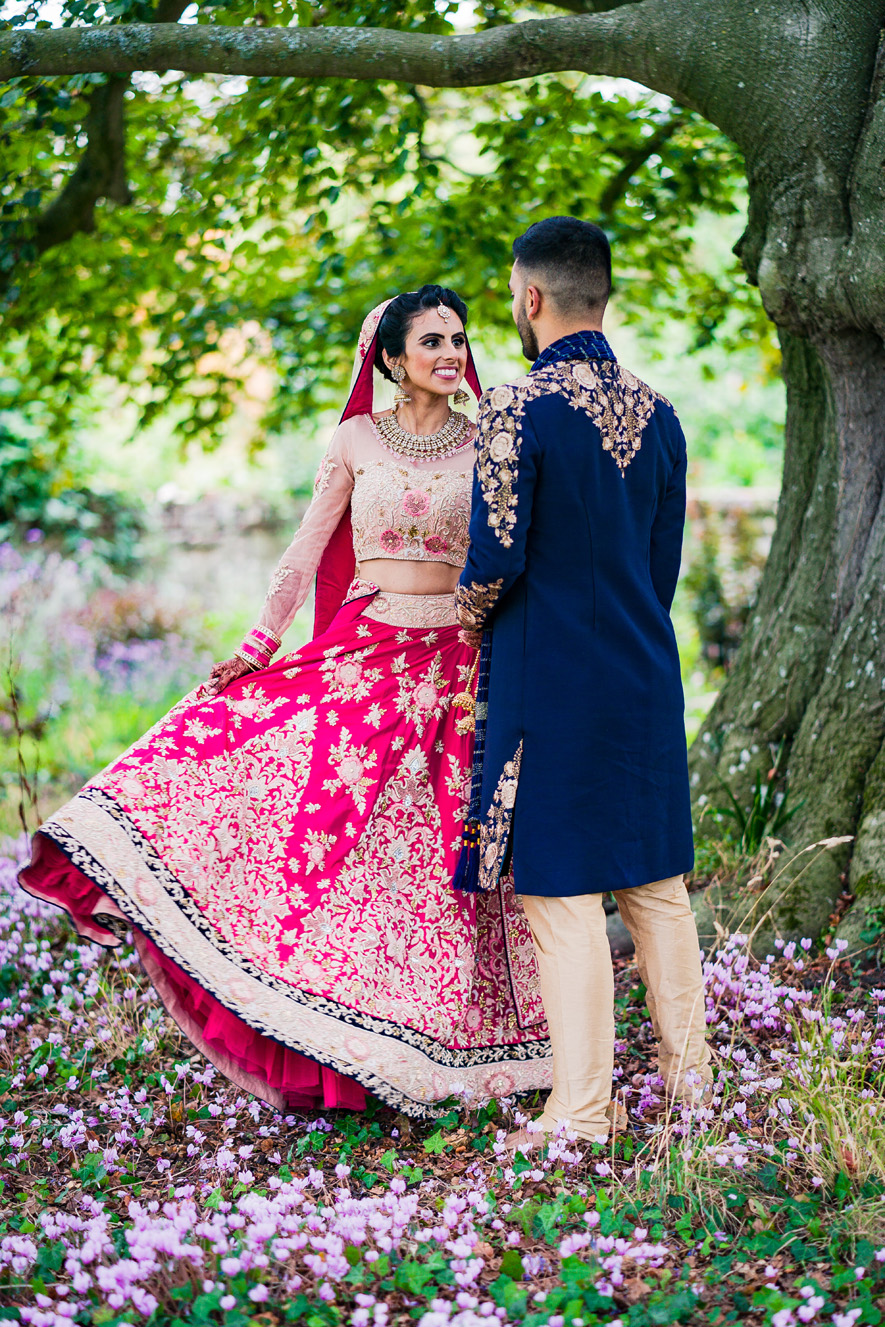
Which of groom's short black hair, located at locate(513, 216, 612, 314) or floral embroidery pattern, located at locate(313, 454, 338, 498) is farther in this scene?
floral embroidery pattern, located at locate(313, 454, 338, 498)

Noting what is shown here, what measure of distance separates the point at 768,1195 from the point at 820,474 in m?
2.51

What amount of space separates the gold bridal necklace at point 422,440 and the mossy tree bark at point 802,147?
1128 mm

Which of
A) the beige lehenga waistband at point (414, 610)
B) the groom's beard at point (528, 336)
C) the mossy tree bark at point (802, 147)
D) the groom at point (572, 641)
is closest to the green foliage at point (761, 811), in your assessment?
the mossy tree bark at point (802, 147)

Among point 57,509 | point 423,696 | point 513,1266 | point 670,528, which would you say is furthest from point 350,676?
point 57,509

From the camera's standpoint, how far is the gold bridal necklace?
323cm

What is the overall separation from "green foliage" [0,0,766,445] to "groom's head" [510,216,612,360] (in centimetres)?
176

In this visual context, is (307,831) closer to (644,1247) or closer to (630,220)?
(644,1247)

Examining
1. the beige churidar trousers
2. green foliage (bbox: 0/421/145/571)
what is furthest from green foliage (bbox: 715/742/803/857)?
green foliage (bbox: 0/421/145/571)

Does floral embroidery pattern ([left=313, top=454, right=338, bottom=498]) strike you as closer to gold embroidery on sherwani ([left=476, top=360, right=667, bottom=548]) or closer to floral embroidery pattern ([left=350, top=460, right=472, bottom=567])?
floral embroidery pattern ([left=350, top=460, right=472, bottom=567])

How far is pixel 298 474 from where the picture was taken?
50.0 ft

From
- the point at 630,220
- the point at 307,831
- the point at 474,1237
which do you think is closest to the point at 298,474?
the point at 630,220

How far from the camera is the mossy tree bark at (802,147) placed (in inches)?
136

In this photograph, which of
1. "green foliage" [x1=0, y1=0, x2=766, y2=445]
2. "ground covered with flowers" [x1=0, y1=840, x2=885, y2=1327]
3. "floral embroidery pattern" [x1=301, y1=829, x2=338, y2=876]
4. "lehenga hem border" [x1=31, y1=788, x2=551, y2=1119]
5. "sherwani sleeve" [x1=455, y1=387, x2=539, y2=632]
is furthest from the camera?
"green foliage" [x1=0, y1=0, x2=766, y2=445]

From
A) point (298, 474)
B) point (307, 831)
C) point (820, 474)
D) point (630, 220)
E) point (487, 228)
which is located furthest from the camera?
point (298, 474)
